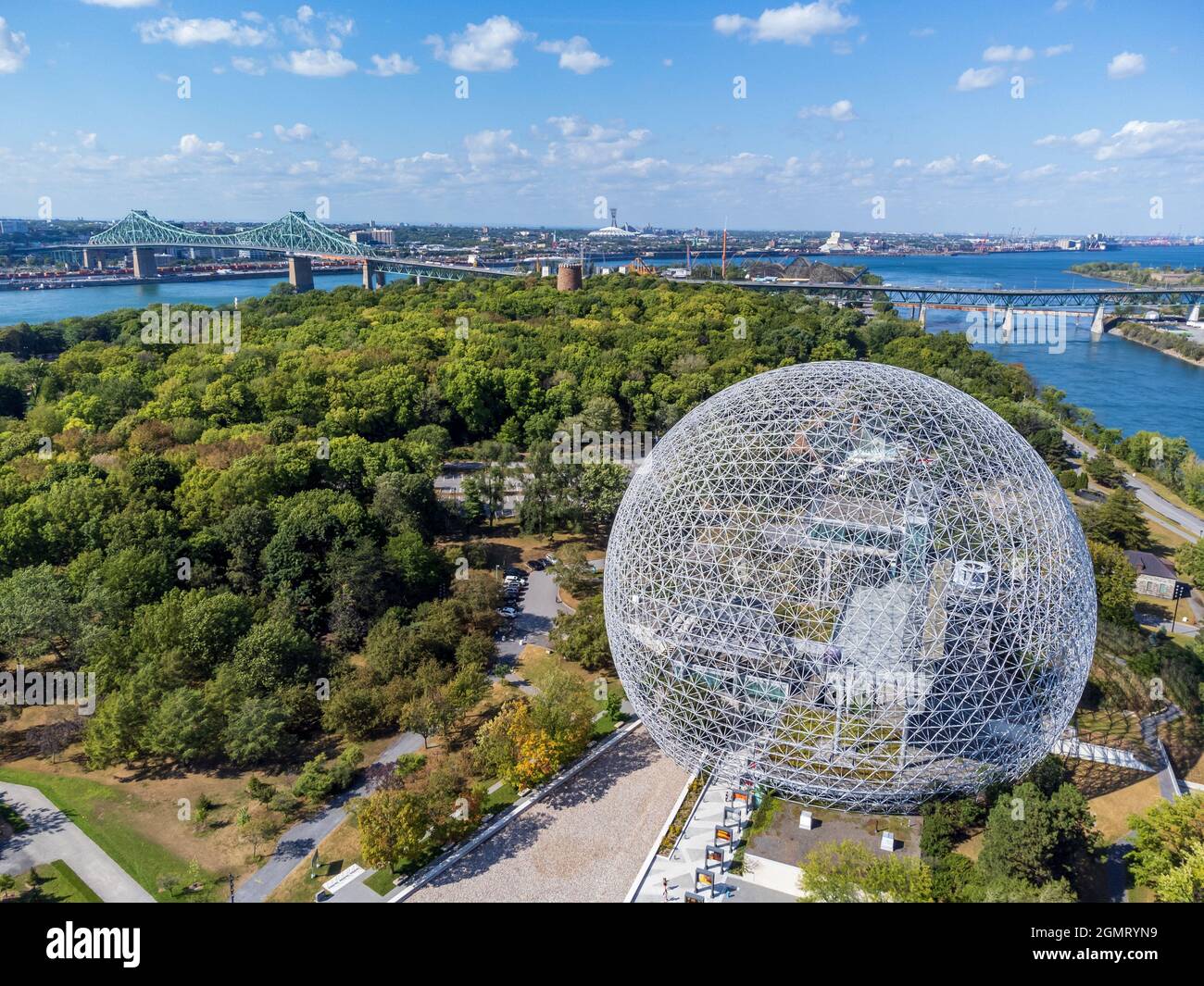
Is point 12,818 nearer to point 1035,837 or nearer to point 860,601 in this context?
point 860,601

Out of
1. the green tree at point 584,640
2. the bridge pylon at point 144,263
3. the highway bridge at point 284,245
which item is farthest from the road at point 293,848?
the bridge pylon at point 144,263

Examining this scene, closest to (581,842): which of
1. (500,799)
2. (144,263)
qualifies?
(500,799)

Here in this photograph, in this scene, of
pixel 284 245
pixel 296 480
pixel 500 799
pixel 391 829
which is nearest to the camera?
pixel 391 829

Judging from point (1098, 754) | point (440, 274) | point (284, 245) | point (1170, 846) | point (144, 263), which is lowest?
point (1098, 754)

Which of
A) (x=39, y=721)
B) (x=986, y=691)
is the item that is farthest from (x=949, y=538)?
(x=39, y=721)

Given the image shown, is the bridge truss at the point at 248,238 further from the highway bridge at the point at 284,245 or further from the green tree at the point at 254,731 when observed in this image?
the green tree at the point at 254,731

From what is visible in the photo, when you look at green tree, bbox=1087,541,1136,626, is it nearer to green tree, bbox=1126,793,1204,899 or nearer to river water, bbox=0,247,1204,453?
green tree, bbox=1126,793,1204,899
